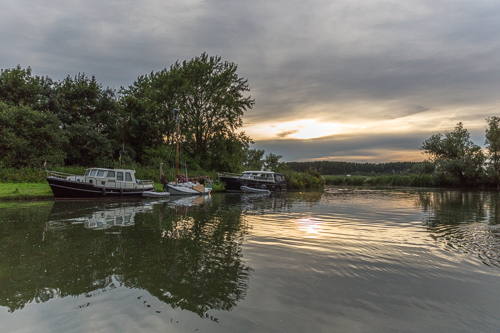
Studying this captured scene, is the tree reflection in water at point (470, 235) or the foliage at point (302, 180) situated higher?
the foliage at point (302, 180)

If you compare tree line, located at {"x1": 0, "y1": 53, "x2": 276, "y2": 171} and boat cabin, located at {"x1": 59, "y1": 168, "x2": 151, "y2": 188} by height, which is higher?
tree line, located at {"x1": 0, "y1": 53, "x2": 276, "y2": 171}

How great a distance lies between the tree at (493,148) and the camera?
4859cm

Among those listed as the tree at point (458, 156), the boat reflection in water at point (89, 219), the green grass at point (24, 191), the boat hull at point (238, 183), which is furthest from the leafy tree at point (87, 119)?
the tree at point (458, 156)

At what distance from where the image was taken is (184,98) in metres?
43.4

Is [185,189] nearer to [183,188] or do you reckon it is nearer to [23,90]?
[183,188]

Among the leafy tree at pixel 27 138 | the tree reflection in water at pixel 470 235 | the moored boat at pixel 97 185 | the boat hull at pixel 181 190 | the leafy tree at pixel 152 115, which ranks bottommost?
the tree reflection in water at pixel 470 235

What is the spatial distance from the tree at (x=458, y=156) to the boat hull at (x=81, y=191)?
53.6 metres

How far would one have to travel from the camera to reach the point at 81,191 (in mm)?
21609

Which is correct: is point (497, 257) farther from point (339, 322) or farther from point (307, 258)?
point (339, 322)

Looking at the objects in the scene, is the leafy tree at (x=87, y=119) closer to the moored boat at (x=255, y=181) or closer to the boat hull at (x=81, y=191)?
the boat hull at (x=81, y=191)

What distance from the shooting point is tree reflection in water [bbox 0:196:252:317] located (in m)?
5.25

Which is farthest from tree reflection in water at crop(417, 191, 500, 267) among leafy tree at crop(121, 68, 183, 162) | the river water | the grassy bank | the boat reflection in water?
leafy tree at crop(121, 68, 183, 162)

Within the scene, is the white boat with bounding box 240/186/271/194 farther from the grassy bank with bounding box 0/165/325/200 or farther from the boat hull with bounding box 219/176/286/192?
the grassy bank with bounding box 0/165/325/200

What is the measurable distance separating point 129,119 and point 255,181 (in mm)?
19450
